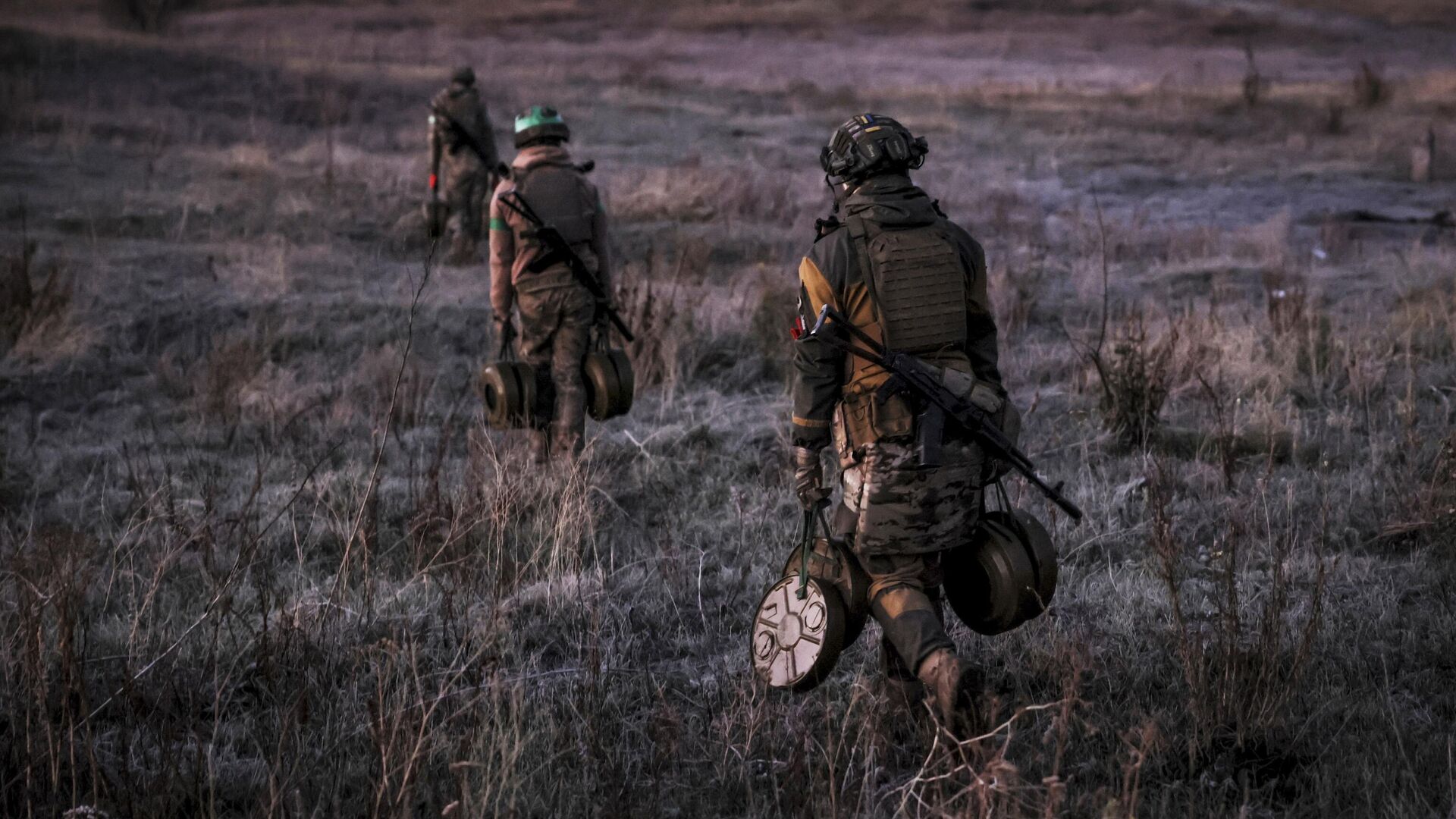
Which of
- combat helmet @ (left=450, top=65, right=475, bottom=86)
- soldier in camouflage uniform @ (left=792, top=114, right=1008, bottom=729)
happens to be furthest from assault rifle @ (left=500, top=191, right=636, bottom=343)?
combat helmet @ (left=450, top=65, right=475, bottom=86)

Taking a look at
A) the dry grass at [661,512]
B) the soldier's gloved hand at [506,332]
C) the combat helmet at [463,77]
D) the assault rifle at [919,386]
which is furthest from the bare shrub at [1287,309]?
the combat helmet at [463,77]

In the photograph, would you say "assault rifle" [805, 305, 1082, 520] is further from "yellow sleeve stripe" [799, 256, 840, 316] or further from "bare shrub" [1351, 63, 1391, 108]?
"bare shrub" [1351, 63, 1391, 108]

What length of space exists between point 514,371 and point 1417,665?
398cm

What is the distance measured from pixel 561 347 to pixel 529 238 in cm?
56

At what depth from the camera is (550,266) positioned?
6.21 metres

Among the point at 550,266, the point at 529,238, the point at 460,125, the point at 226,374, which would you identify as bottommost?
the point at 226,374

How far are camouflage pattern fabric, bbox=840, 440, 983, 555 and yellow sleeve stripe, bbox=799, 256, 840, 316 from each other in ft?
1.32

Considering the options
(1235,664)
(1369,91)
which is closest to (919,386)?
(1235,664)

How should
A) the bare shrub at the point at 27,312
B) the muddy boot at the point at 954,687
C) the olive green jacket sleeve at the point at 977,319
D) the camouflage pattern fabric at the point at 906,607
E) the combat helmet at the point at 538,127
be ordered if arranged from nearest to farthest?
the muddy boot at the point at 954,687 < the camouflage pattern fabric at the point at 906,607 < the olive green jacket sleeve at the point at 977,319 < the combat helmet at the point at 538,127 < the bare shrub at the point at 27,312

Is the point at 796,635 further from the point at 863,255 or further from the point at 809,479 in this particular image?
the point at 863,255

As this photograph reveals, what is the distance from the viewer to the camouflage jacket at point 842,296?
344 centimetres

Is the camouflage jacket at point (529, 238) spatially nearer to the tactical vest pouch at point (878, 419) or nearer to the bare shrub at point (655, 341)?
the bare shrub at point (655, 341)

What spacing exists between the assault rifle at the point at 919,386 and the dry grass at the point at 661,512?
546mm

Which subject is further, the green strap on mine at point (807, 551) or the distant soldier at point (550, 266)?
the distant soldier at point (550, 266)
